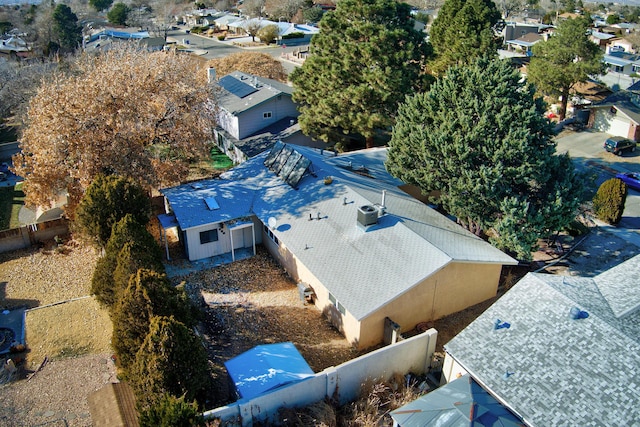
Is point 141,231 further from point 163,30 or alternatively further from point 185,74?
point 163,30

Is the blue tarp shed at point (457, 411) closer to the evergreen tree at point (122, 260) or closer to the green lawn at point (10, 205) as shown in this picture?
the evergreen tree at point (122, 260)

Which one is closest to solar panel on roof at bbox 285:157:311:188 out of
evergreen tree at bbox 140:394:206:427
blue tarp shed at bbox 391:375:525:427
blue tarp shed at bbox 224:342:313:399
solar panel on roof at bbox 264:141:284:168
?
solar panel on roof at bbox 264:141:284:168

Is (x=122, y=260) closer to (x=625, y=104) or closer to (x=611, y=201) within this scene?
(x=611, y=201)

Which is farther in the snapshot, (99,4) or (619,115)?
(99,4)

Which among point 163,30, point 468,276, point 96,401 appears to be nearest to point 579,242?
point 468,276

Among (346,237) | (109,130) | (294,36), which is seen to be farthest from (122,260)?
(294,36)

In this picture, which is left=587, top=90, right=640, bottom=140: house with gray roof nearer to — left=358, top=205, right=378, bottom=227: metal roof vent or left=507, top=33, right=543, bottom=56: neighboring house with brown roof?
left=358, top=205, right=378, bottom=227: metal roof vent

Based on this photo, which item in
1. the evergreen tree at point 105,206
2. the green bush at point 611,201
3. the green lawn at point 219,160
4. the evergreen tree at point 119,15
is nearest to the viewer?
the evergreen tree at point 105,206

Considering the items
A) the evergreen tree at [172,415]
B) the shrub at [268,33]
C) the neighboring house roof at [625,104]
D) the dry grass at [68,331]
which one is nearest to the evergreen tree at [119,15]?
the shrub at [268,33]
